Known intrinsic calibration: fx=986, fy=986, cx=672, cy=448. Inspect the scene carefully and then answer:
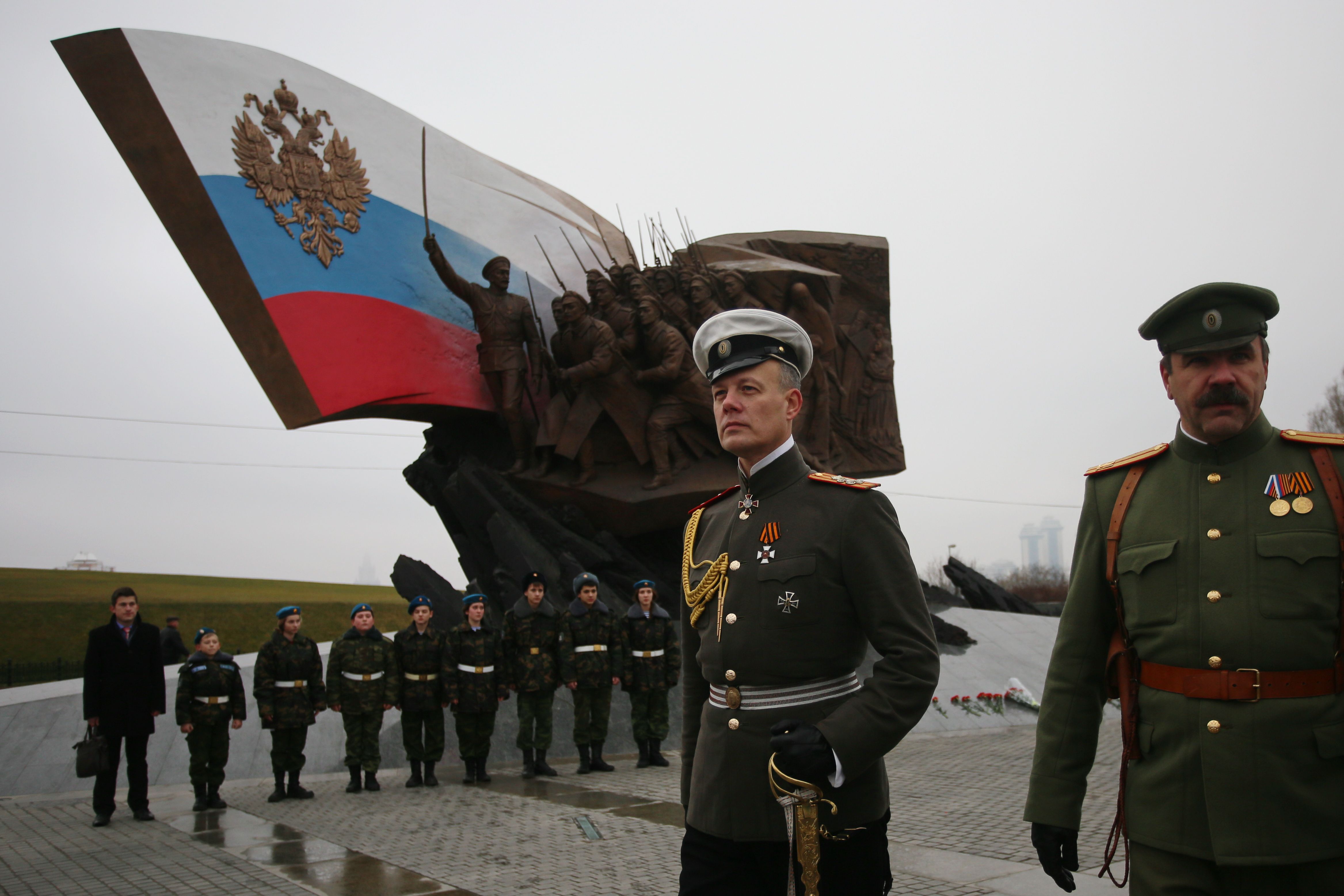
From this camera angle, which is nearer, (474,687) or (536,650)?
(474,687)

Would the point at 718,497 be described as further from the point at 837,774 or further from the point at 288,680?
the point at 288,680

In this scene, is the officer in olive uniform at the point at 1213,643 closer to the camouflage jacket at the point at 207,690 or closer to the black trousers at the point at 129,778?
the black trousers at the point at 129,778

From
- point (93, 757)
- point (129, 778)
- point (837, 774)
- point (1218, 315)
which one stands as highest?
point (1218, 315)

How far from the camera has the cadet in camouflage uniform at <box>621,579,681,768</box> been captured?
8.36m

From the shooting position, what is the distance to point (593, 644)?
830 cm

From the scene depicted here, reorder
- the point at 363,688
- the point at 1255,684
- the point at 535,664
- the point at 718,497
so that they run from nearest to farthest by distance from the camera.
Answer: the point at 1255,684 < the point at 718,497 < the point at 363,688 < the point at 535,664

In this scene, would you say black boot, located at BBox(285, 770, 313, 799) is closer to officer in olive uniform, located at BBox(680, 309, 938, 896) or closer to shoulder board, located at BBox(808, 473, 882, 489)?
officer in olive uniform, located at BBox(680, 309, 938, 896)

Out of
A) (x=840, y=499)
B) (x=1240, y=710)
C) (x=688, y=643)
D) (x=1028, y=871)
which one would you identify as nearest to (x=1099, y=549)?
(x=1240, y=710)

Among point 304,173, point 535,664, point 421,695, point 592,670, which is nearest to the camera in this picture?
point 421,695

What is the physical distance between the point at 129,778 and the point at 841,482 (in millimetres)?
6454

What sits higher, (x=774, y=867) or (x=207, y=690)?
(x=774, y=867)

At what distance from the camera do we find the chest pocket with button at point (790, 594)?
7.17 ft

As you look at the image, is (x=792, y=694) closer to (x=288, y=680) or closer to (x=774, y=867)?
(x=774, y=867)

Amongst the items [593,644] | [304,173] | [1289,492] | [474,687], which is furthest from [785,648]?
[304,173]
